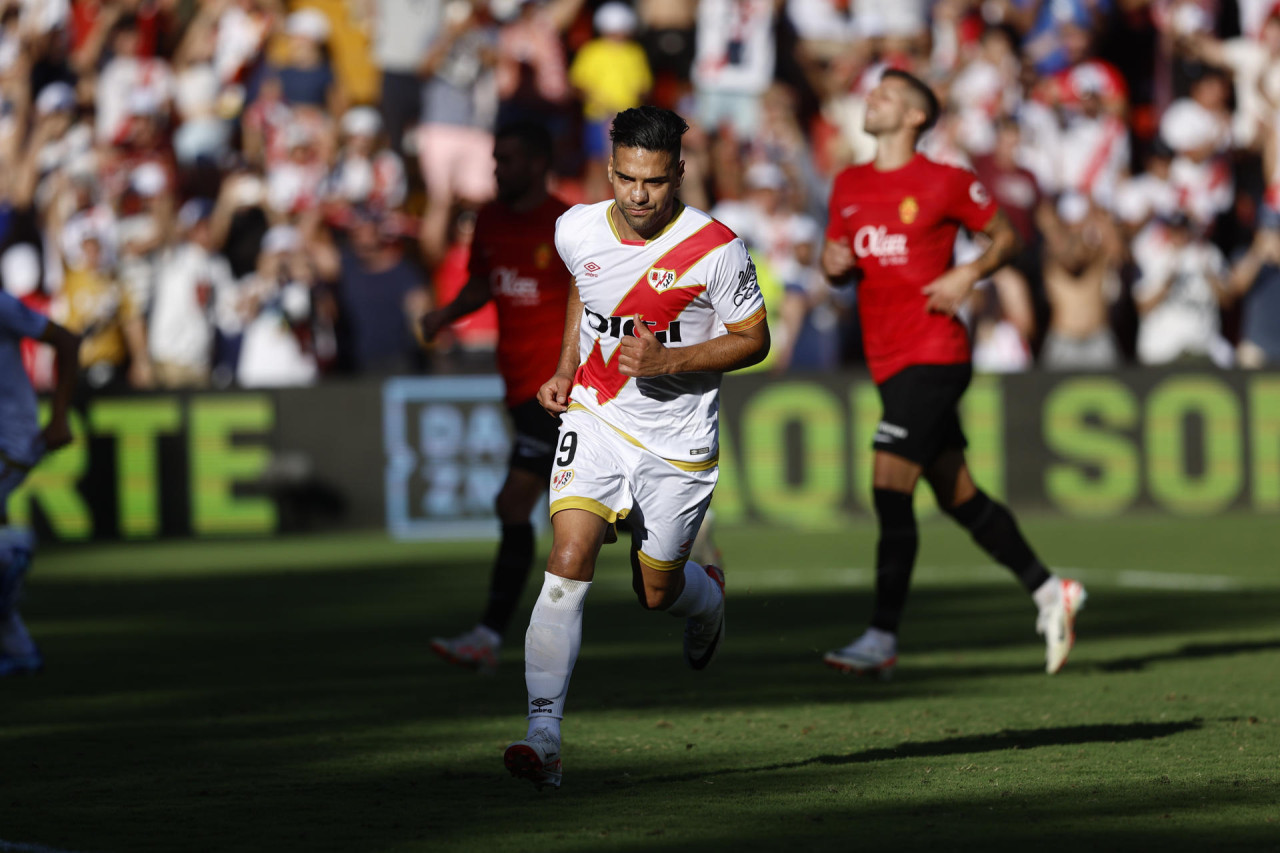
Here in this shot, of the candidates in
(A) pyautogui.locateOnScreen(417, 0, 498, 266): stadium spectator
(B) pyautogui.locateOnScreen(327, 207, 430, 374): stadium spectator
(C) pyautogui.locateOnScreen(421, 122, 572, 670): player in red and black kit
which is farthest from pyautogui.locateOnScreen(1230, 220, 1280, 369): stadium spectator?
(C) pyautogui.locateOnScreen(421, 122, 572, 670): player in red and black kit

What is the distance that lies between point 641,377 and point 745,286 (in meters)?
0.48

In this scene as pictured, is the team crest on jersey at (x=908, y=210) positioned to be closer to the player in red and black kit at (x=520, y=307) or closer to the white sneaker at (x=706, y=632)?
the player in red and black kit at (x=520, y=307)

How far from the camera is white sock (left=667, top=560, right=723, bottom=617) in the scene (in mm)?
6273

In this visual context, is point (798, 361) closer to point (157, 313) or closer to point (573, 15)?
point (573, 15)

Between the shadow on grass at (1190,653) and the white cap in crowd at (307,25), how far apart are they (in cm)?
1132

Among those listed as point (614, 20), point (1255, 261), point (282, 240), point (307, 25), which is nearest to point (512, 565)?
point (282, 240)

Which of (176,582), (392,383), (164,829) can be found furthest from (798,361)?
(164,829)

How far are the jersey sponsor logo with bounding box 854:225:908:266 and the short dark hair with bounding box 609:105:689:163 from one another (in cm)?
260

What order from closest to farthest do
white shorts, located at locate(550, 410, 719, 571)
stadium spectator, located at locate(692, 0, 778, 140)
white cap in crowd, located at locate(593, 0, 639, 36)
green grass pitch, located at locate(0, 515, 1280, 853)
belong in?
green grass pitch, located at locate(0, 515, 1280, 853) → white shorts, located at locate(550, 410, 719, 571) → white cap in crowd, located at locate(593, 0, 639, 36) → stadium spectator, located at locate(692, 0, 778, 140)

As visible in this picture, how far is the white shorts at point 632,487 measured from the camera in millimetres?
5762

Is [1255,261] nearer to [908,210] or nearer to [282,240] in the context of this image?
Result: [282,240]

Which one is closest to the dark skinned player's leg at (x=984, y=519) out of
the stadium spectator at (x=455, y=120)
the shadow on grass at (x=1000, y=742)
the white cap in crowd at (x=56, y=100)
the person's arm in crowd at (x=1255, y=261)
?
the shadow on grass at (x=1000, y=742)

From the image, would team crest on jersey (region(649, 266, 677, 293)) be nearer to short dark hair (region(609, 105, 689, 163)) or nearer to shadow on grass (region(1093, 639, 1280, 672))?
short dark hair (region(609, 105, 689, 163))

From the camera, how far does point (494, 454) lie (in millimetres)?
15617
